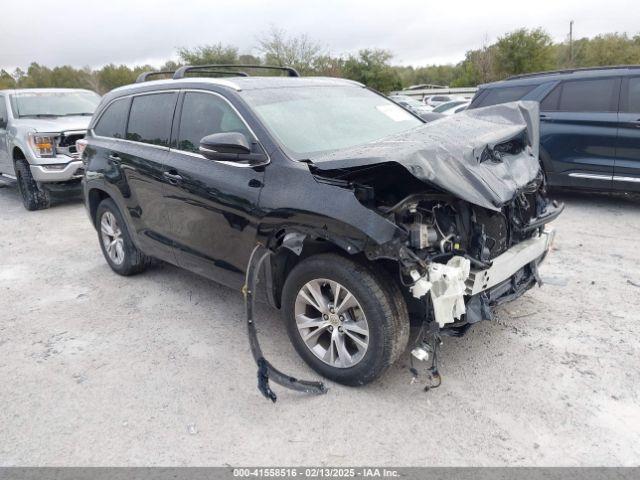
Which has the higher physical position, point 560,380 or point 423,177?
point 423,177

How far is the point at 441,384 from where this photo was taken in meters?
3.15

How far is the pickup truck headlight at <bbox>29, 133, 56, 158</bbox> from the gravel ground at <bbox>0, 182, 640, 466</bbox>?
13.6 feet

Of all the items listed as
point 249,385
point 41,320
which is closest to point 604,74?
point 249,385

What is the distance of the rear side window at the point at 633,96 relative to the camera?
20.4ft

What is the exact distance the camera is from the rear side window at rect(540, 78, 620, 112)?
254 inches

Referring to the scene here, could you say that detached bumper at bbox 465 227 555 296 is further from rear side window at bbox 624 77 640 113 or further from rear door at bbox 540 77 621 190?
rear side window at bbox 624 77 640 113

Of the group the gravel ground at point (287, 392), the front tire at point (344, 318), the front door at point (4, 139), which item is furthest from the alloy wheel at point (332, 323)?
the front door at point (4, 139)

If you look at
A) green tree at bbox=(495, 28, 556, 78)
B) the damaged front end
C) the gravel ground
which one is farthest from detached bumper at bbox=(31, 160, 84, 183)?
green tree at bbox=(495, 28, 556, 78)

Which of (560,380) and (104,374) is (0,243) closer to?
(104,374)

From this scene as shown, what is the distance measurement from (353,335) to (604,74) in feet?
18.6

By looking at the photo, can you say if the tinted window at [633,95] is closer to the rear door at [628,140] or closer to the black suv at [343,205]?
the rear door at [628,140]

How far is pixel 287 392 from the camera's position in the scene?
315cm

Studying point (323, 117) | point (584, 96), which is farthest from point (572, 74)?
point (323, 117)

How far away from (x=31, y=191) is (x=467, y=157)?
7.90m
